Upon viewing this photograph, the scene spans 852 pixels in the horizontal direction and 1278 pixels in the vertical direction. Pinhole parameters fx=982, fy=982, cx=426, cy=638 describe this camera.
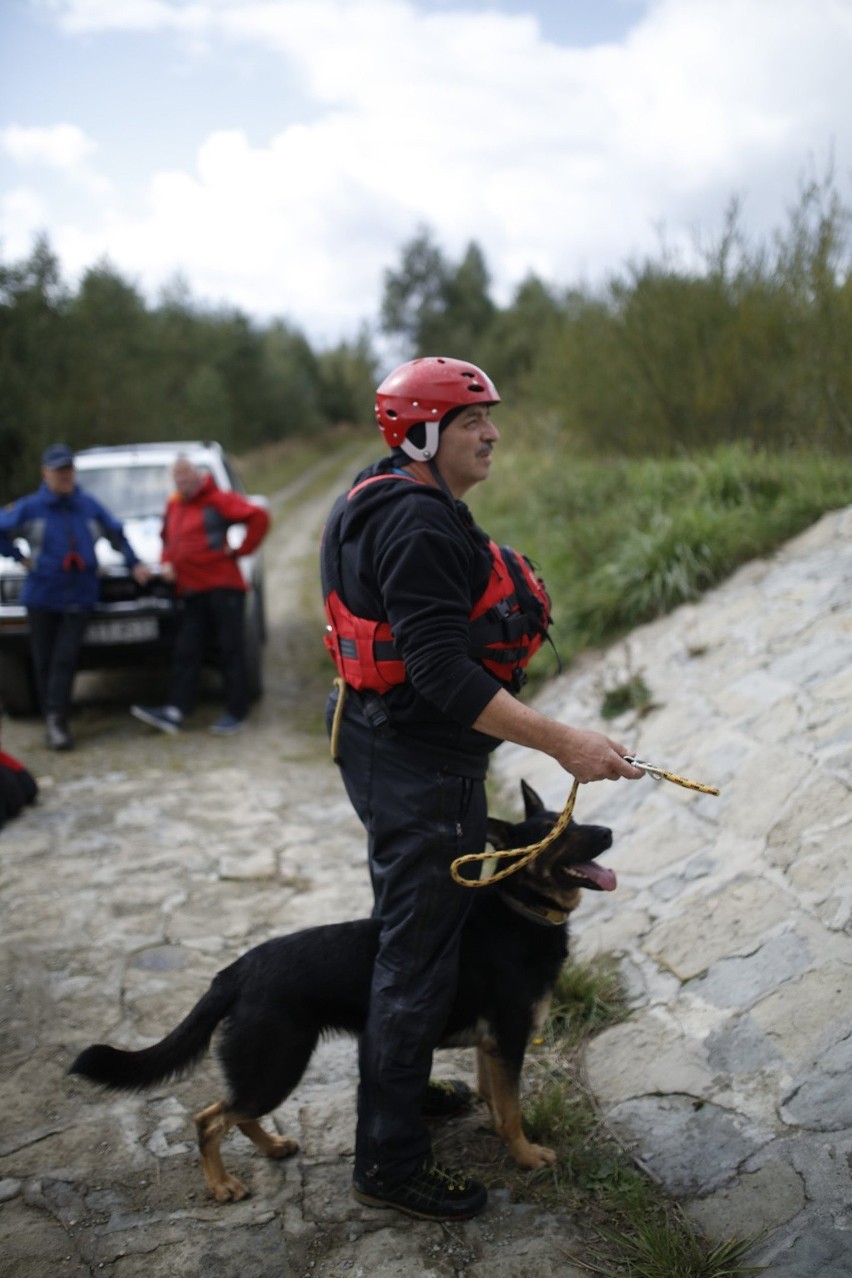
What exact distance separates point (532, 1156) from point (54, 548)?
17.5 ft

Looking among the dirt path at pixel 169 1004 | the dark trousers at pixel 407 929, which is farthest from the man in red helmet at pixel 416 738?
the dirt path at pixel 169 1004

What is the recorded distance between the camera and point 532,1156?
289cm

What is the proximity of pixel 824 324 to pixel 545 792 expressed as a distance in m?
4.49

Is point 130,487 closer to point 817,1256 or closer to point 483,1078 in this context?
point 483,1078

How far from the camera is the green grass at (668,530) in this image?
6.40 m

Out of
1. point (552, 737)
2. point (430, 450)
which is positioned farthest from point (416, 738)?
point (430, 450)

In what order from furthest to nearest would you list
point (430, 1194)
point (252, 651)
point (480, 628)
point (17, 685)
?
point (252, 651), point (17, 685), point (430, 1194), point (480, 628)

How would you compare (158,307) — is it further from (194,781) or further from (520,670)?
(520,670)

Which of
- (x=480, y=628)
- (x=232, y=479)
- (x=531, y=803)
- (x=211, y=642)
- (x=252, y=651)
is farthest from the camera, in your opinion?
(x=232, y=479)

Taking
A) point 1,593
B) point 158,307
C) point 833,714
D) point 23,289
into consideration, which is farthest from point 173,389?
point 833,714

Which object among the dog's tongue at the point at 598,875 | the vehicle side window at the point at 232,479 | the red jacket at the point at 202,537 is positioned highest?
the vehicle side window at the point at 232,479

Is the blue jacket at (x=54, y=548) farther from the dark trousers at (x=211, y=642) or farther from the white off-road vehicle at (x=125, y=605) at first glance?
the dark trousers at (x=211, y=642)

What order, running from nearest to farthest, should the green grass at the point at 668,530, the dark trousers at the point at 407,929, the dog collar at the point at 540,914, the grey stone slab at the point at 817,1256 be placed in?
the grey stone slab at the point at 817,1256 < the dark trousers at the point at 407,929 < the dog collar at the point at 540,914 < the green grass at the point at 668,530

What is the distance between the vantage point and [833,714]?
432 centimetres
